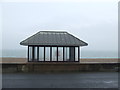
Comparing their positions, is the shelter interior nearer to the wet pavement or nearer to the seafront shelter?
the seafront shelter

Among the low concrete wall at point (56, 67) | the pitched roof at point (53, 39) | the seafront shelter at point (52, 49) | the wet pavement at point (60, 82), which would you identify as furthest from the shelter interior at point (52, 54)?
the wet pavement at point (60, 82)

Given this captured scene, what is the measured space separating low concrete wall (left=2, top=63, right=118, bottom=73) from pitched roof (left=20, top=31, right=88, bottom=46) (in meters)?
1.70

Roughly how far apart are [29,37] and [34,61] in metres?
2.41

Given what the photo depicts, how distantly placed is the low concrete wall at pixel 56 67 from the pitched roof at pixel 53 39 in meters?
1.70

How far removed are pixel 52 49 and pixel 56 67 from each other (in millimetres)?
1663

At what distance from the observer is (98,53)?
19.4m

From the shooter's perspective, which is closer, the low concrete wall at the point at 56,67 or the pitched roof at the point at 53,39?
the low concrete wall at the point at 56,67

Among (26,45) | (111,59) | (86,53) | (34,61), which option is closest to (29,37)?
(26,45)

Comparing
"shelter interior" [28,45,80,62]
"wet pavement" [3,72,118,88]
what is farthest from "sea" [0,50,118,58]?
"wet pavement" [3,72,118,88]

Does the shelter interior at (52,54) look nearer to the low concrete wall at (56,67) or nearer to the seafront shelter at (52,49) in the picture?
the seafront shelter at (52,49)

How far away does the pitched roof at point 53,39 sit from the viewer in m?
16.9

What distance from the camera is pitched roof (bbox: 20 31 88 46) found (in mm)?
16906

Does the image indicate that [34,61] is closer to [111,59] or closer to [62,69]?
[62,69]

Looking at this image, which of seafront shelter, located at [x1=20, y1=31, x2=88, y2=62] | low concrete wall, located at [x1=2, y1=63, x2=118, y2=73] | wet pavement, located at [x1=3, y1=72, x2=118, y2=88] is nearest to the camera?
wet pavement, located at [x1=3, y1=72, x2=118, y2=88]
